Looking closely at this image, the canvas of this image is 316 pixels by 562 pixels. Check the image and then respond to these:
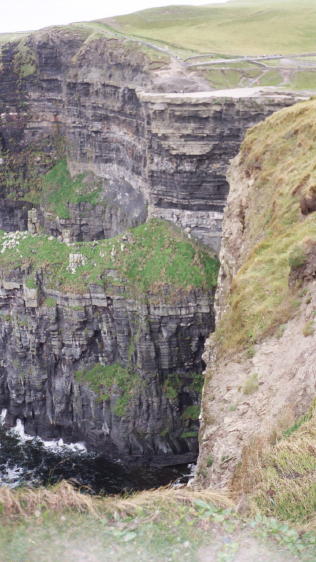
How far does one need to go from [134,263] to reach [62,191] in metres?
23.7

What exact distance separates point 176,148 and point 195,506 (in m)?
42.3

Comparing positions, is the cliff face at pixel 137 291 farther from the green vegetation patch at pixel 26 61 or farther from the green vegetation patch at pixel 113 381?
the green vegetation patch at pixel 26 61

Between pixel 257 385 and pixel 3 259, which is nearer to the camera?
pixel 257 385

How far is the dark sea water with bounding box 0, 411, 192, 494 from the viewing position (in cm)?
4647

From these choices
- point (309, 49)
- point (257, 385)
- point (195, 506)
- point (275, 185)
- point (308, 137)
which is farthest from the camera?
point (309, 49)

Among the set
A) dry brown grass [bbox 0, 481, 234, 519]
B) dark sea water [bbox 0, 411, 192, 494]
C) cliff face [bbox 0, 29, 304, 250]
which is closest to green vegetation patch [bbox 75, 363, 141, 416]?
dark sea water [bbox 0, 411, 192, 494]

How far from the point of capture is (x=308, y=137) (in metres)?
29.0

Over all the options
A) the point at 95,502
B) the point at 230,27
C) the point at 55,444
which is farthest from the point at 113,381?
the point at 230,27

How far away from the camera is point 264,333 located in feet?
62.4

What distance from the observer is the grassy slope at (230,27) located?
73.1 m

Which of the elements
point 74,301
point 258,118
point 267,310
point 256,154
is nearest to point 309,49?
point 258,118

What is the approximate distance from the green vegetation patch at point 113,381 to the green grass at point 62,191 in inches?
889

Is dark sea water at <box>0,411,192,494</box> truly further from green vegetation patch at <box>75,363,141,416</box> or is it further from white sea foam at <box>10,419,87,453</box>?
green vegetation patch at <box>75,363,141,416</box>

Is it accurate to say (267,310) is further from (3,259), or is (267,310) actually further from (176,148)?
(3,259)
